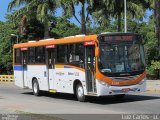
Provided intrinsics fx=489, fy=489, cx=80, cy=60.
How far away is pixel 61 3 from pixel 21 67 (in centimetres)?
2016

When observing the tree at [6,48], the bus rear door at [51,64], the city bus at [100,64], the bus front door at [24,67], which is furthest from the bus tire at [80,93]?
the tree at [6,48]

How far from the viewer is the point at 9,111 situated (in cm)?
1661

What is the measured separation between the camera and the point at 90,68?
70.7 feet

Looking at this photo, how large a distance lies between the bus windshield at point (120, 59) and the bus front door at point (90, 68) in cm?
54

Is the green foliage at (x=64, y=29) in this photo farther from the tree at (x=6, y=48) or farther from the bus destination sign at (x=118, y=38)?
the bus destination sign at (x=118, y=38)

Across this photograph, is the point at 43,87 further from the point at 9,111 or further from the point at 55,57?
the point at 9,111

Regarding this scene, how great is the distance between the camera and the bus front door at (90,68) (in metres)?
21.3

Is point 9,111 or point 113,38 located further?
point 113,38

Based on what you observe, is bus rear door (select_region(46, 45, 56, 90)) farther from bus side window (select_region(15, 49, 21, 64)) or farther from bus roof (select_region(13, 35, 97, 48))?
bus side window (select_region(15, 49, 21, 64))

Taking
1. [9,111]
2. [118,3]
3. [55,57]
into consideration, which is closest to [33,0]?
[118,3]

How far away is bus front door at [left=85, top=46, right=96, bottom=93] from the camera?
21.3 metres

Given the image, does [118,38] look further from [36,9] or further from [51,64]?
[36,9]

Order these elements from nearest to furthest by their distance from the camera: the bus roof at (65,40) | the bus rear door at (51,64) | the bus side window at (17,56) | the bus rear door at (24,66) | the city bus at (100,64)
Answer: the city bus at (100,64) < the bus roof at (65,40) < the bus rear door at (51,64) < the bus rear door at (24,66) < the bus side window at (17,56)

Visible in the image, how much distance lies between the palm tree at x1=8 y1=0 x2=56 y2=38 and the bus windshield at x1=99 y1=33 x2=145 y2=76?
93.8 feet
